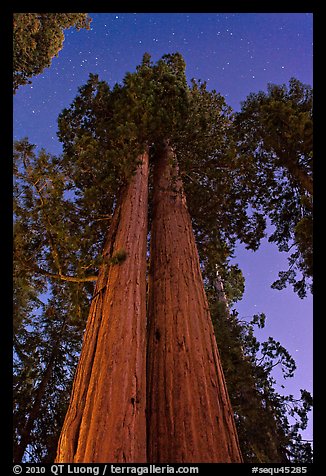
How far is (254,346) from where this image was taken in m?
7.00

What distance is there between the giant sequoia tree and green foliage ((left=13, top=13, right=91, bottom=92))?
124 inches

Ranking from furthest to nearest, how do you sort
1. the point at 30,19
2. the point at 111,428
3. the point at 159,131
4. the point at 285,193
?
the point at 30,19 → the point at 285,193 → the point at 159,131 → the point at 111,428

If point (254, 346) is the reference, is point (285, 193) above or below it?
above

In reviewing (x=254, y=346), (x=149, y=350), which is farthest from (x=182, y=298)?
(x=254, y=346)

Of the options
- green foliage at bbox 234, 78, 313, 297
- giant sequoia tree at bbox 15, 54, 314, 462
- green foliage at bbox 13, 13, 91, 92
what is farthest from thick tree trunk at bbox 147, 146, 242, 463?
green foliage at bbox 13, 13, 91, 92

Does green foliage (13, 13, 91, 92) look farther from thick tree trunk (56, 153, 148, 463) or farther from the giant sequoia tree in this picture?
thick tree trunk (56, 153, 148, 463)

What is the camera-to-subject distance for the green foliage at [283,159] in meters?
5.80

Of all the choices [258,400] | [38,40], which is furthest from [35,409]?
[38,40]

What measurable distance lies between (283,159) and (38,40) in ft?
27.1

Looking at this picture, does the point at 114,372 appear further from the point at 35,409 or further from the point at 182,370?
the point at 35,409

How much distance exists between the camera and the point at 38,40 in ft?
34.0

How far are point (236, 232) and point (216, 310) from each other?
1.82 m
